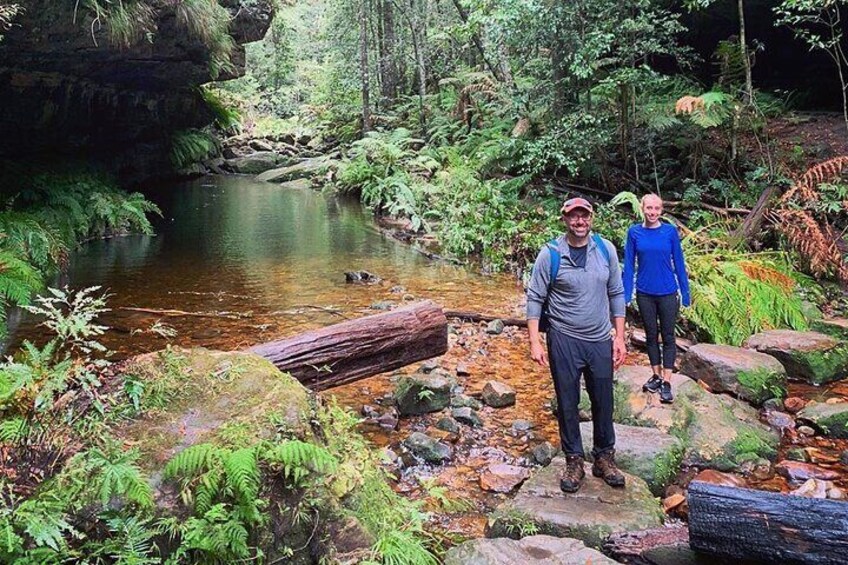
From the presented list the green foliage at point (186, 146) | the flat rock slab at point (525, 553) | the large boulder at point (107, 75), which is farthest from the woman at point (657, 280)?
the green foliage at point (186, 146)

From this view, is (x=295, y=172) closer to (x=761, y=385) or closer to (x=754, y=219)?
(x=754, y=219)

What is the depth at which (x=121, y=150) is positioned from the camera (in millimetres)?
17312

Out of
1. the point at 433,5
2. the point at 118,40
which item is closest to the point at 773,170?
the point at 118,40

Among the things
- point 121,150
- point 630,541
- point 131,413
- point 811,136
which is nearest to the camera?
point 131,413

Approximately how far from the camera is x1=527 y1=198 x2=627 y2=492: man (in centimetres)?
392

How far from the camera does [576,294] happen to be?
12.9ft

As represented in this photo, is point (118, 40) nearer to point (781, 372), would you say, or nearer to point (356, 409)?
point (356, 409)

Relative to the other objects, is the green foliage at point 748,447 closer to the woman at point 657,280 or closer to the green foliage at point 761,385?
the woman at point 657,280

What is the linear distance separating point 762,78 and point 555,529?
14.7m

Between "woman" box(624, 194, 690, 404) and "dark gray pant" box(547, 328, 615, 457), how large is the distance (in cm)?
146

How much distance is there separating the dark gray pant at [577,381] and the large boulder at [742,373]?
2.40 metres

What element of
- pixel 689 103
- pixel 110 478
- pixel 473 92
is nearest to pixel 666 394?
pixel 110 478

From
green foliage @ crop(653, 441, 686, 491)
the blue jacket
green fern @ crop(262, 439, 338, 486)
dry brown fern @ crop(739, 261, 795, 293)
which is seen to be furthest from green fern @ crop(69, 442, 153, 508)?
dry brown fern @ crop(739, 261, 795, 293)

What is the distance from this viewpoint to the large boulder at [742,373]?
566cm
